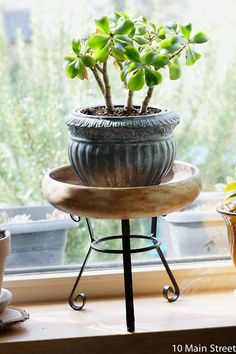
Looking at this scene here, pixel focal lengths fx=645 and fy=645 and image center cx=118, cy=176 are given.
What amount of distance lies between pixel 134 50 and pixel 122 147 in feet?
0.63

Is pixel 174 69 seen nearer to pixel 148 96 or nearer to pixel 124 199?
pixel 148 96

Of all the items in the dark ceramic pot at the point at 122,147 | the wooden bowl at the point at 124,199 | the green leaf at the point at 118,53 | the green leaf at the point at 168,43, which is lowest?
the wooden bowl at the point at 124,199

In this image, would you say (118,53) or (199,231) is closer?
(118,53)

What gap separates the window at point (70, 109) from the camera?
162 cm

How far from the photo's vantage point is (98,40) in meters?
1.25

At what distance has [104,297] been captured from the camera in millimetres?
1646

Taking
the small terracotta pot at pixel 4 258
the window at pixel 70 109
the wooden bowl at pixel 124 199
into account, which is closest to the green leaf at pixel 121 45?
the wooden bowl at pixel 124 199

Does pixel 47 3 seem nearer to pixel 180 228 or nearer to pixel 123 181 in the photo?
pixel 123 181

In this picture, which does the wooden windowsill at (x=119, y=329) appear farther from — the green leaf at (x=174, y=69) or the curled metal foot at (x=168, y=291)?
the green leaf at (x=174, y=69)

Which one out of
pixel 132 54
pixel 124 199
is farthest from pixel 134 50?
pixel 124 199

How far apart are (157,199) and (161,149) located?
0.11m

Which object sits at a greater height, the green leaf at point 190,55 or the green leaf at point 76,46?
the green leaf at point 76,46

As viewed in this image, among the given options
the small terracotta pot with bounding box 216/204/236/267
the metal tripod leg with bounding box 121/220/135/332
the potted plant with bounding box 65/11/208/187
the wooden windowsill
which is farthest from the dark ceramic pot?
the wooden windowsill

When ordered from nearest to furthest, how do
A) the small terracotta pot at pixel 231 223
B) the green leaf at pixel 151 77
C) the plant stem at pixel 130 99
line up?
the green leaf at pixel 151 77, the plant stem at pixel 130 99, the small terracotta pot at pixel 231 223
